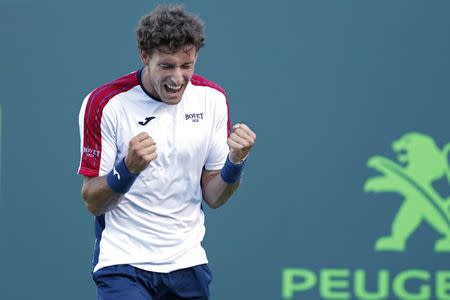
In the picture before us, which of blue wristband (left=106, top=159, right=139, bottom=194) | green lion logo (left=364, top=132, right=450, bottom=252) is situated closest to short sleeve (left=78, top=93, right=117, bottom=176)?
blue wristband (left=106, top=159, right=139, bottom=194)

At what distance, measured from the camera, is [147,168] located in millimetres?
4340

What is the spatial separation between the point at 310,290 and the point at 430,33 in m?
1.56

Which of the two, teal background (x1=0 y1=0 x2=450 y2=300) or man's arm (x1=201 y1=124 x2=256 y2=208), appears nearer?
man's arm (x1=201 y1=124 x2=256 y2=208)

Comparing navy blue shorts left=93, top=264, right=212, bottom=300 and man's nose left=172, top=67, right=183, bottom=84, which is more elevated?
man's nose left=172, top=67, right=183, bottom=84

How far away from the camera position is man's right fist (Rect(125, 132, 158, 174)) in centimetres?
402

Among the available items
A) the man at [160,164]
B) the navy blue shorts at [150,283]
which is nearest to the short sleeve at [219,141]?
the man at [160,164]

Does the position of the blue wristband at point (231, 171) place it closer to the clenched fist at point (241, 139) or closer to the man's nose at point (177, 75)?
the clenched fist at point (241, 139)

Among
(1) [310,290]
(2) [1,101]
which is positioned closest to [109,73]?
(2) [1,101]

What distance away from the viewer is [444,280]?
20.7 feet

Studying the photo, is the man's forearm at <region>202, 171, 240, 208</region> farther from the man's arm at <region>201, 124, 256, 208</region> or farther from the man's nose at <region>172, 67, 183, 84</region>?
the man's nose at <region>172, 67, 183, 84</region>

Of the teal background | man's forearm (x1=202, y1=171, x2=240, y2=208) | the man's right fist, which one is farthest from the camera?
the teal background

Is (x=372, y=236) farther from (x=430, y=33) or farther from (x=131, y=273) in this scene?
(x=131, y=273)

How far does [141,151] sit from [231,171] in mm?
459

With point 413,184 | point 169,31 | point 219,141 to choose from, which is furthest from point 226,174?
point 413,184
